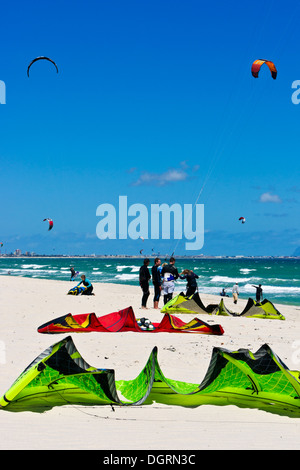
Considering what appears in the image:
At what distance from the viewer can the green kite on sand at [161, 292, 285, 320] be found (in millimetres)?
12539

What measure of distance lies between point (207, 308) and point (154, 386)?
8068 millimetres

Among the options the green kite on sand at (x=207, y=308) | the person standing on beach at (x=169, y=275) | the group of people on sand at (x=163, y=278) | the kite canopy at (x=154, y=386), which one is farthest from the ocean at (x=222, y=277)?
the kite canopy at (x=154, y=386)

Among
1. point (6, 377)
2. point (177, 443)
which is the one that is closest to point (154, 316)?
point (6, 377)

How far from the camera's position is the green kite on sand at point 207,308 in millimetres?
12539

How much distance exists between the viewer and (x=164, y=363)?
269 inches

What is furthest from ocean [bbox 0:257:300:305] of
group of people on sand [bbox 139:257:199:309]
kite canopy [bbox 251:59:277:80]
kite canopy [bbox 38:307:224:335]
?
kite canopy [bbox 38:307:224:335]

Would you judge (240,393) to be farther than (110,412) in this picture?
Yes

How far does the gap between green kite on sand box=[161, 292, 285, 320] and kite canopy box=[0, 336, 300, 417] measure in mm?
7252

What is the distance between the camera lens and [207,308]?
13.1m

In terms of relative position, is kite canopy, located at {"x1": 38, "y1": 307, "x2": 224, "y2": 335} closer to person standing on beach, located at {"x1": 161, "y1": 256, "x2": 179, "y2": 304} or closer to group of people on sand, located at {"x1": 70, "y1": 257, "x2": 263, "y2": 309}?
group of people on sand, located at {"x1": 70, "y1": 257, "x2": 263, "y2": 309}

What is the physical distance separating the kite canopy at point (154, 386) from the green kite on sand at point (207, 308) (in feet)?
23.8

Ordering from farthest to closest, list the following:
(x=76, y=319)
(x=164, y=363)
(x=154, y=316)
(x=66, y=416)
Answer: (x=154, y=316) → (x=76, y=319) → (x=164, y=363) → (x=66, y=416)
